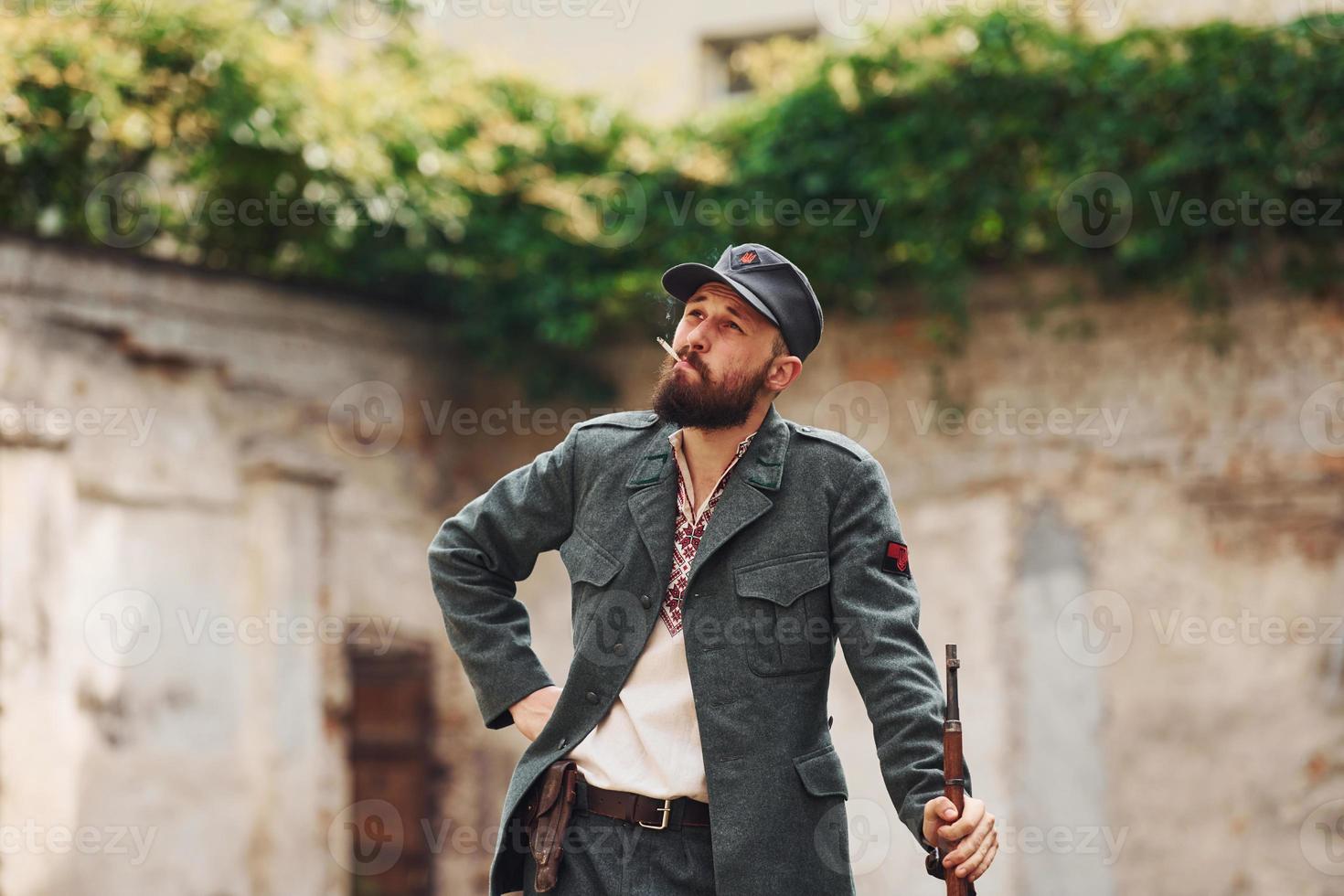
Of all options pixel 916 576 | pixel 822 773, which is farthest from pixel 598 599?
pixel 916 576

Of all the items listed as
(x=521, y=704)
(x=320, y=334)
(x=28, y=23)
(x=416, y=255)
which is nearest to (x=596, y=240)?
(x=416, y=255)

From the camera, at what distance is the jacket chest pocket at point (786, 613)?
9.51 feet

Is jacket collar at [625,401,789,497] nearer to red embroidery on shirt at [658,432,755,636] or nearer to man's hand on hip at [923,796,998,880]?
red embroidery on shirt at [658,432,755,636]

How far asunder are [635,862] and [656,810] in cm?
10

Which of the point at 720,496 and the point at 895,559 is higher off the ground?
the point at 720,496

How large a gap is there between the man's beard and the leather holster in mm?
722

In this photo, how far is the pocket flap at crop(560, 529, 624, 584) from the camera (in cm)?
303

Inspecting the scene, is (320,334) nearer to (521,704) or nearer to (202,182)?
(202,182)

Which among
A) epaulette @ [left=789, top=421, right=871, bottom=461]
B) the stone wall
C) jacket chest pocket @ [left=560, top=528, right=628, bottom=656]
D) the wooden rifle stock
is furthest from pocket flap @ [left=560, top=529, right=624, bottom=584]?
the stone wall

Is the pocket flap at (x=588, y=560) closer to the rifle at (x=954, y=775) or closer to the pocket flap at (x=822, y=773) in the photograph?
the pocket flap at (x=822, y=773)

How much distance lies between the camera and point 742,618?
2908mm

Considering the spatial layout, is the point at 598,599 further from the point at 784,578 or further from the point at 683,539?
Answer: the point at 784,578

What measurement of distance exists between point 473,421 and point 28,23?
9.89 feet

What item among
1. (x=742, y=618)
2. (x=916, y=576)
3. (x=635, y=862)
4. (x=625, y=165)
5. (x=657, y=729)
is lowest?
(x=635, y=862)
